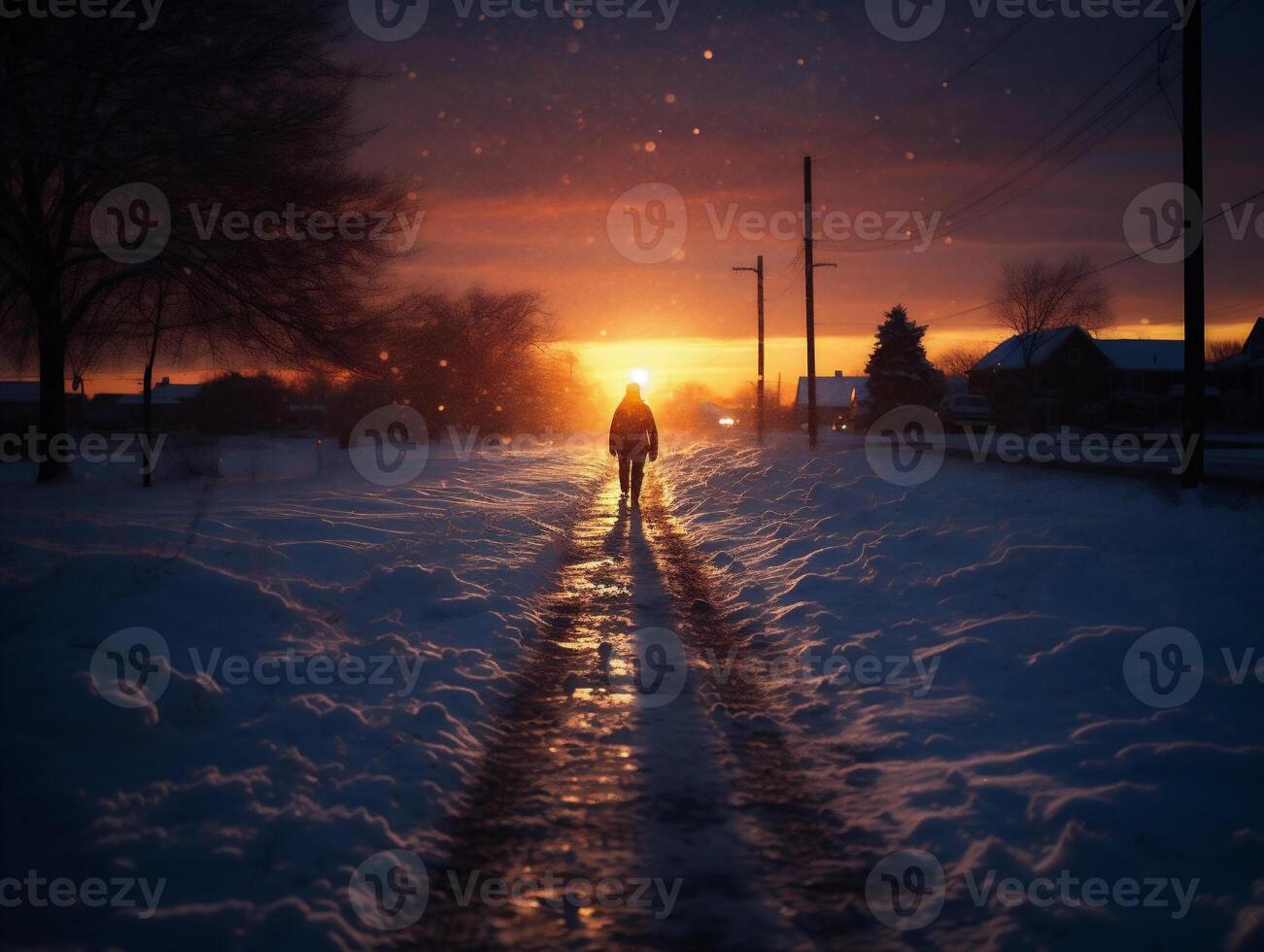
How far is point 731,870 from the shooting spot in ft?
11.1

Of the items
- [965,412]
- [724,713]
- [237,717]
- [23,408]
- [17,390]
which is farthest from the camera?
[17,390]

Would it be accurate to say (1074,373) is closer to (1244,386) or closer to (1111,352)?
(1111,352)

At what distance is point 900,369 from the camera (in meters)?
53.2

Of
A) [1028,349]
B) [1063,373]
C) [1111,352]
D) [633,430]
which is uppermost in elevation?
[1028,349]

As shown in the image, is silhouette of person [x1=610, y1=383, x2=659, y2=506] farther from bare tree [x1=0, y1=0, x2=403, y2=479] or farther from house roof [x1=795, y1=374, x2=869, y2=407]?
house roof [x1=795, y1=374, x2=869, y2=407]

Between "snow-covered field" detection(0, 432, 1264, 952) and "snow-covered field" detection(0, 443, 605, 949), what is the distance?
0.02 metres

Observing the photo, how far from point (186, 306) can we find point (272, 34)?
630cm

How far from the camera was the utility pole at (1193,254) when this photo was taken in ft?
35.0

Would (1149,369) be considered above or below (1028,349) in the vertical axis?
below

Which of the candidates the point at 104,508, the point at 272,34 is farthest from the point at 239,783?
the point at 272,34

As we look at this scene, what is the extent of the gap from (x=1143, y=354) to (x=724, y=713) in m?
68.9

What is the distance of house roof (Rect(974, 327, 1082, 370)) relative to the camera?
59.0 m

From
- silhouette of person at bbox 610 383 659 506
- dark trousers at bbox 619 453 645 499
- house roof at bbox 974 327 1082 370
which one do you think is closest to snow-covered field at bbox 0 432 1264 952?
silhouette of person at bbox 610 383 659 506

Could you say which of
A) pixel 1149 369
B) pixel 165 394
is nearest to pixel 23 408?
pixel 165 394
